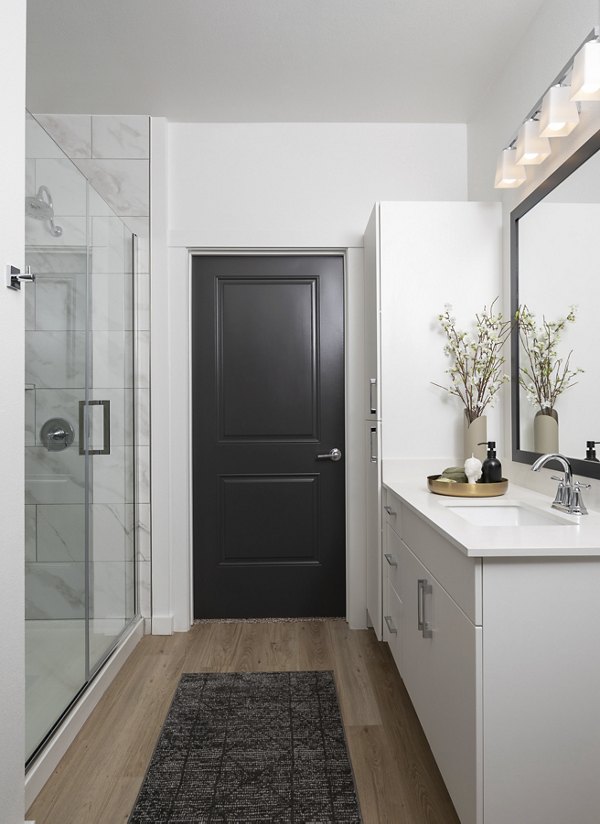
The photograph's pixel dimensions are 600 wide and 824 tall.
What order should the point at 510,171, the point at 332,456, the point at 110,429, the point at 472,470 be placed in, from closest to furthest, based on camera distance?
1. the point at 472,470
2. the point at 510,171
3. the point at 110,429
4. the point at 332,456

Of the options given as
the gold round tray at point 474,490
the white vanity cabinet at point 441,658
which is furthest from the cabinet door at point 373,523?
the gold round tray at point 474,490

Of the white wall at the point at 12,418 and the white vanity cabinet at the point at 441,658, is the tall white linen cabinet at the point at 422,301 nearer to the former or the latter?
the white vanity cabinet at the point at 441,658

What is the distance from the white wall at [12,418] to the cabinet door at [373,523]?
1571mm

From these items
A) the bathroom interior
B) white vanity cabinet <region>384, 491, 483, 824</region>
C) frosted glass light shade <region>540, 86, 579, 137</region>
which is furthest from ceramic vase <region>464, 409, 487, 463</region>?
frosted glass light shade <region>540, 86, 579, 137</region>

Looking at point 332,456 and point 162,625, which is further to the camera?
point 332,456

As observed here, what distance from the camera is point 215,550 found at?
3.22 meters

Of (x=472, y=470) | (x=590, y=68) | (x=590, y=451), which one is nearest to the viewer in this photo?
(x=590, y=68)

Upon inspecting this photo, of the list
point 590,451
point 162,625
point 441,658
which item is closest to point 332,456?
point 162,625

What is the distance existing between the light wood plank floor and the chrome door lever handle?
2.83ft

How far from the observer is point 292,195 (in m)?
3.14

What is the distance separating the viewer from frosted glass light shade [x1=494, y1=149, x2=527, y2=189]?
2344 mm

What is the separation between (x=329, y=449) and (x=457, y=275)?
3.70ft

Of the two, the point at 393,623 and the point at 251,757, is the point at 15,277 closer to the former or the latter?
the point at 251,757

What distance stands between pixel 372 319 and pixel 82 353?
1.28m
